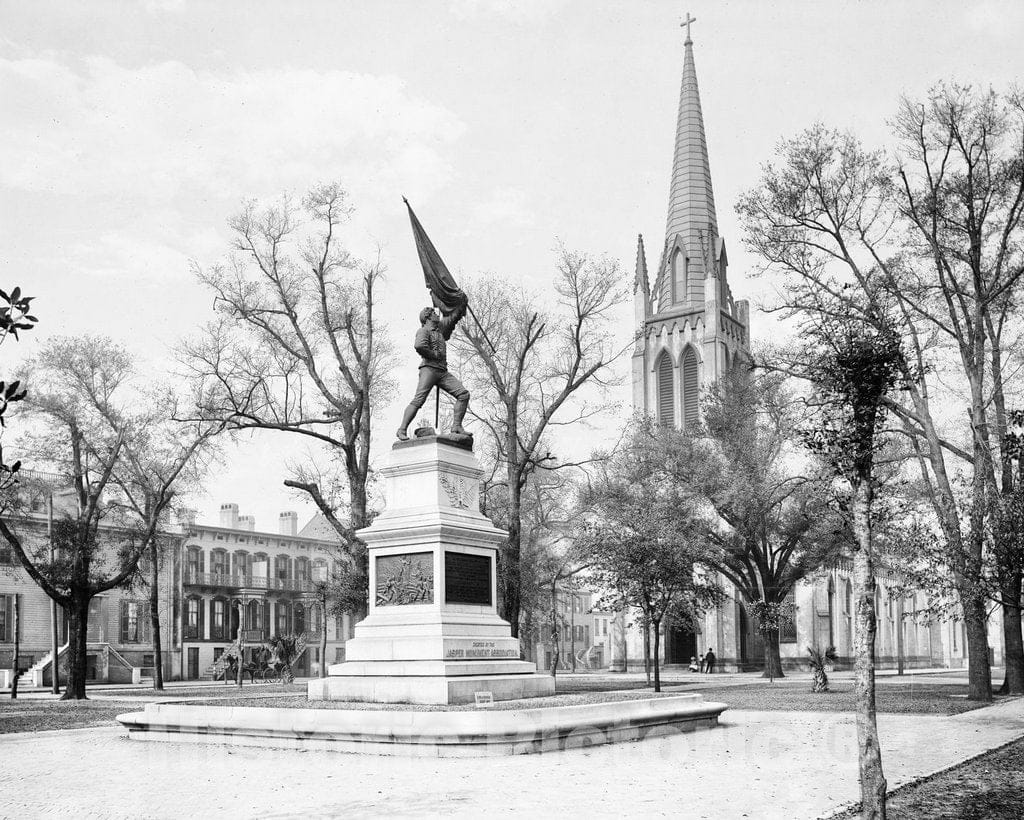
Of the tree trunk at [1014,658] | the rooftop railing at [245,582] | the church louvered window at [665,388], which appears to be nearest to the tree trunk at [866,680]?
the tree trunk at [1014,658]

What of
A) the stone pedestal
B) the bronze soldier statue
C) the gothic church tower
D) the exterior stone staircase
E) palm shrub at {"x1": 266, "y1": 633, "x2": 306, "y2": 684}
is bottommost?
the exterior stone staircase

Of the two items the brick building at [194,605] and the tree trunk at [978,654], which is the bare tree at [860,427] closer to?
the tree trunk at [978,654]

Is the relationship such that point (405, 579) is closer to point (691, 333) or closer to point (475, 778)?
point (475, 778)

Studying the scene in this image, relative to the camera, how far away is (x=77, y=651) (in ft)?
112

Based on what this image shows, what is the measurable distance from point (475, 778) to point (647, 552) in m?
22.2

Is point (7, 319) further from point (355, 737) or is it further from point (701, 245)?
point (701, 245)

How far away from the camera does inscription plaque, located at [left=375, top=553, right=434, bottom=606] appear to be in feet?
59.1

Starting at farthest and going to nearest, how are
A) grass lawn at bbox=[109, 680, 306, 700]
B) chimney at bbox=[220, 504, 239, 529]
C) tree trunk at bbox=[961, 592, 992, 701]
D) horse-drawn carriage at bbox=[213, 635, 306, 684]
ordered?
chimney at bbox=[220, 504, 239, 529], horse-drawn carriage at bbox=[213, 635, 306, 684], grass lawn at bbox=[109, 680, 306, 700], tree trunk at bbox=[961, 592, 992, 701]

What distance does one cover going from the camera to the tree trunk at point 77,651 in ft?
110

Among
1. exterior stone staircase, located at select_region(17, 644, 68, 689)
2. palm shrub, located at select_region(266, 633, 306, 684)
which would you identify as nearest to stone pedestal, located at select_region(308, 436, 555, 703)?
palm shrub, located at select_region(266, 633, 306, 684)

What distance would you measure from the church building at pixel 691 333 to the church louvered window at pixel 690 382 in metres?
0.07

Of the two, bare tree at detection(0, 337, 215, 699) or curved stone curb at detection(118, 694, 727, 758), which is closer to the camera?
curved stone curb at detection(118, 694, 727, 758)

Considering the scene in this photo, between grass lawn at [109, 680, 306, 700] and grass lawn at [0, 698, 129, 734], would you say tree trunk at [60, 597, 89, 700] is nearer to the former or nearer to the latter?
grass lawn at [0, 698, 129, 734]

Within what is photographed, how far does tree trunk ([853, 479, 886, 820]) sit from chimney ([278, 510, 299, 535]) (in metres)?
67.5
